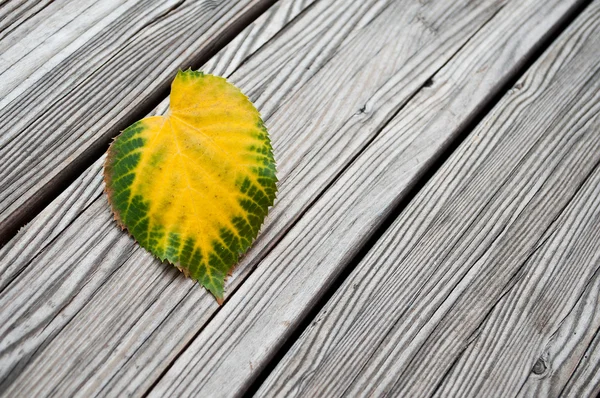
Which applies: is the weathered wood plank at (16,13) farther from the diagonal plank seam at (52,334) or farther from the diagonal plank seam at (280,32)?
the diagonal plank seam at (52,334)

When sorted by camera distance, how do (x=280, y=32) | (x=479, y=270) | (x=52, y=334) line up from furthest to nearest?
(x=280, y=32)
(x=479, y=270)
(x=52, y=334)

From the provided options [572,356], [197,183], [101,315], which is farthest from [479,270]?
[101,315]

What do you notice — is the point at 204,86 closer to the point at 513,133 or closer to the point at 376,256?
the point at 376,256

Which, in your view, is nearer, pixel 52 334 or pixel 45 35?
pixel 52 334

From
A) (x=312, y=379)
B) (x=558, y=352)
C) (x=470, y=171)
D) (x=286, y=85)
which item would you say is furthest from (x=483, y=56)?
(x=312, y=379)

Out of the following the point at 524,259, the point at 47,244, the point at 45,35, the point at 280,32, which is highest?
the point at 45,35

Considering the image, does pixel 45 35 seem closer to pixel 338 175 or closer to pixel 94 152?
pixel 94 152

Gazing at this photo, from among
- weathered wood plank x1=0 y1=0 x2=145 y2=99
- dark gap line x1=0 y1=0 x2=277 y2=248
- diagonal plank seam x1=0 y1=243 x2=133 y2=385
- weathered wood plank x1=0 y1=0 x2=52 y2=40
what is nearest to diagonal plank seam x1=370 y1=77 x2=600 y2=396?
diagonal plank seam x1=0 y1=243 x2=133 y2=385
